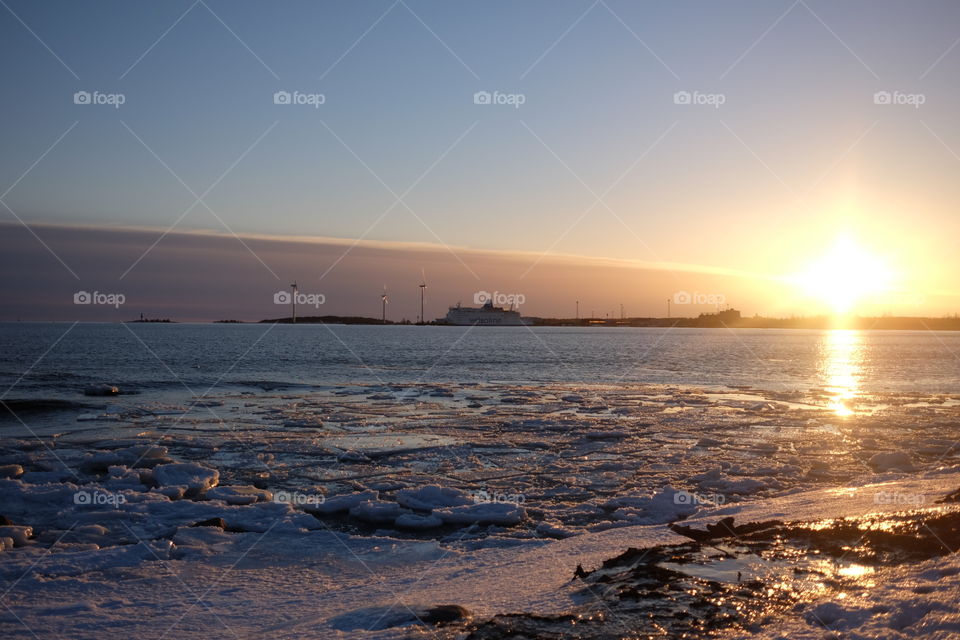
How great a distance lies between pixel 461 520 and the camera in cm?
1064

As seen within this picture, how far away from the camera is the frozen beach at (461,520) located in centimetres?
573

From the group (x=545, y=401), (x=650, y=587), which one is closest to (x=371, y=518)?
(x=650, y=587)

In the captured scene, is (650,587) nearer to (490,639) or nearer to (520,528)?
(490,639)

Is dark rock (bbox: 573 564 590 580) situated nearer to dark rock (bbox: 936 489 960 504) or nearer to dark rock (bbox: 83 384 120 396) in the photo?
dark rock (bbox: 936 489 960 504)

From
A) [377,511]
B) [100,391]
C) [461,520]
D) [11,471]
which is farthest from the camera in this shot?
[100,391]

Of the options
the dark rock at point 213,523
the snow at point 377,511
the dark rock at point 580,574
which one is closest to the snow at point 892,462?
the snow at point 377,511

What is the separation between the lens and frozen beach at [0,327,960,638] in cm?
573

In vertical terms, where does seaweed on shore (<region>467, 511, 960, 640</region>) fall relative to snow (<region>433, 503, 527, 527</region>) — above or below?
above

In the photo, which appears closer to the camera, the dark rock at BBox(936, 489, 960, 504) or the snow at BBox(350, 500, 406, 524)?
the dark rock at BBox(936, 489, 960, 504)

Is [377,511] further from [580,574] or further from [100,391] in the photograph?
[100,391]

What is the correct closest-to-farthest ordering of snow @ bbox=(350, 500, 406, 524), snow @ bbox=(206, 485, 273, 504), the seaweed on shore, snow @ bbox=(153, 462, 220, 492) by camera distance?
1. the seaweed on shore
2. snow @ bbox=(350, 500, 406, 524)
3. snow @ bbox=(206, 485, 273, 504)
4. snow @ bbox=(153, 462, 220, 492)

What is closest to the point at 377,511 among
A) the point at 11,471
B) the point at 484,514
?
the point at 484,514

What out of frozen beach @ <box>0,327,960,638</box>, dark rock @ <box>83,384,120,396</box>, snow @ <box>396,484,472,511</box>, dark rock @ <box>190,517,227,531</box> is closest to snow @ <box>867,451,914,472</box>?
frozen beach @ <box>0,327,960,638</box>

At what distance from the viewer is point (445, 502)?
1152cm
